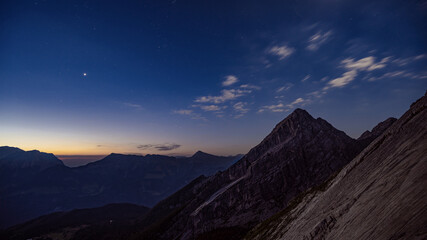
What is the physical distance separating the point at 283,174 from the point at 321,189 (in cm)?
8160

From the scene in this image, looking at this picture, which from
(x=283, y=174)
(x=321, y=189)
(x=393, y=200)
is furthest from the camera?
(x=283, y=174)

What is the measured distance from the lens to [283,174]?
121812mm

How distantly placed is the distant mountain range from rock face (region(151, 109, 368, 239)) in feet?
1.93

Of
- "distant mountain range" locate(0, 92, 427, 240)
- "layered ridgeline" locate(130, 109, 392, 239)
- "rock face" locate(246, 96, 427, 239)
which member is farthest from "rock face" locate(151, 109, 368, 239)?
"rock face" locate(246, 96, 427, 239)

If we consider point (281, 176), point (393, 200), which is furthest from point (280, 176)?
point (393, 200)

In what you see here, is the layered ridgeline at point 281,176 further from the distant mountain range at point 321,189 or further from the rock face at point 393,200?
the rock face at point 393,200

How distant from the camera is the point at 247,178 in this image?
13275 centimetres

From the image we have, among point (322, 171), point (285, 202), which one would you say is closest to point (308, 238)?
point (285, 202)

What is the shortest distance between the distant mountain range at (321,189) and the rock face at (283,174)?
0.59 m

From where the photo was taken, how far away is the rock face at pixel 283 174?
113 metres

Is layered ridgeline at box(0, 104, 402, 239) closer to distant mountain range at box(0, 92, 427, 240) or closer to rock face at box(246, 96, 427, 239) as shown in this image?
distant mountain range at box(0, 92, 427, 240)

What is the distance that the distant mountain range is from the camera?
14.2 metres

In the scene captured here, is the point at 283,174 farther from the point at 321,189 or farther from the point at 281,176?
the point at 321,189

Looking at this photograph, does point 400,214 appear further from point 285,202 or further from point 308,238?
point 285,202
